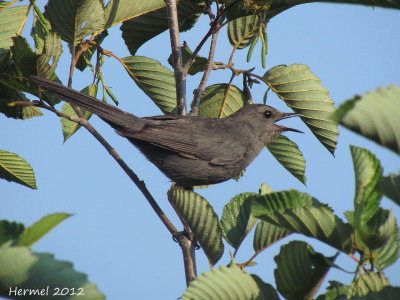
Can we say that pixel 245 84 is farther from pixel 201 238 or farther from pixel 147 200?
pixel 201 238

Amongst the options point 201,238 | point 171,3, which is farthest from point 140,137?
point 201,238

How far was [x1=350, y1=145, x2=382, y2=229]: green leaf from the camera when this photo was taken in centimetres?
181

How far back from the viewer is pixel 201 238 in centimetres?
265

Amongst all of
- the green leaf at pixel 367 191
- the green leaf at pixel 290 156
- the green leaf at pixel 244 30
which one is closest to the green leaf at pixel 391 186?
the green leaf at pixel 367 191

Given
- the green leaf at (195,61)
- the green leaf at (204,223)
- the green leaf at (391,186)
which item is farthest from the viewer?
the green leaf at (195,61)

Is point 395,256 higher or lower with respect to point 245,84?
lower

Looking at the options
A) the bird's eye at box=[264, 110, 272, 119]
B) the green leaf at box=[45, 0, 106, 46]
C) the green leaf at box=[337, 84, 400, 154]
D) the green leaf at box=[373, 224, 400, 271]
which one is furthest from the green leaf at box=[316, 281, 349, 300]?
the bird's eye at box=[264, 110, 272, 119]

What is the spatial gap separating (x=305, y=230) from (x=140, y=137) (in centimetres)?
333

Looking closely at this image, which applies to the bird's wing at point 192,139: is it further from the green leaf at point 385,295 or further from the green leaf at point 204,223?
the green leaf at point 385,295

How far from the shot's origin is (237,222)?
8.75 ft

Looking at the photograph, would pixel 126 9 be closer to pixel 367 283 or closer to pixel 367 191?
pixel 367 191

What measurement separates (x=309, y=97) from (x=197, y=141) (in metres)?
1.67

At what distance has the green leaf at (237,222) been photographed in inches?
104

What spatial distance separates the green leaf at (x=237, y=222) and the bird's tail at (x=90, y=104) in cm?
168
